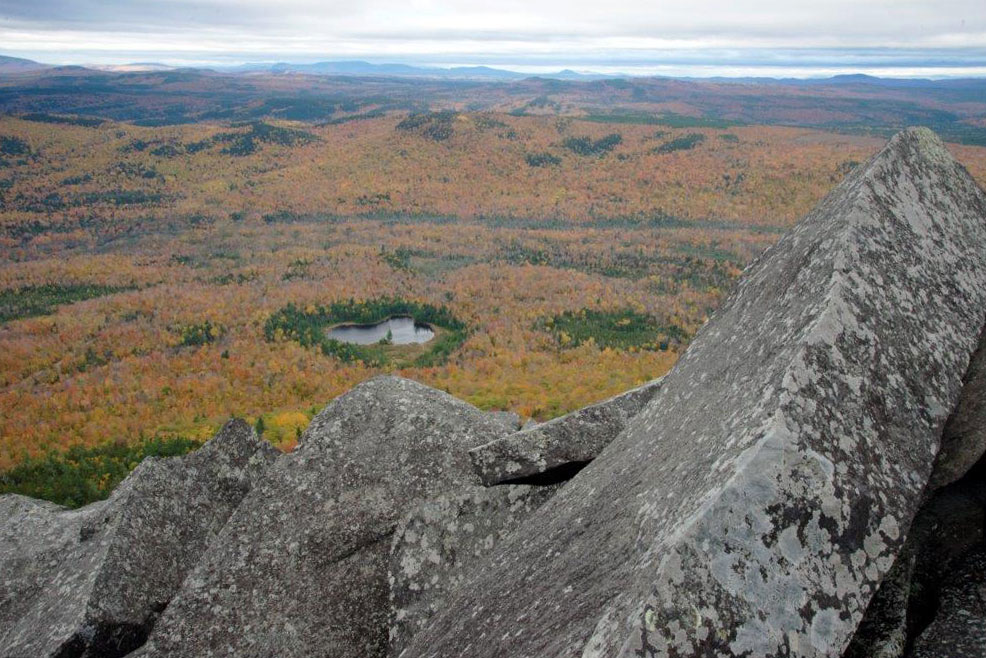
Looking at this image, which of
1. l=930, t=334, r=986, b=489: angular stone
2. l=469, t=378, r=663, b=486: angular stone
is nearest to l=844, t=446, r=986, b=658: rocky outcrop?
l=930, t=334, r=986, b=489: angular stone

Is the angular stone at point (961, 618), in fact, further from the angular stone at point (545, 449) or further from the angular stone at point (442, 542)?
the angular stone at point (442, 542)

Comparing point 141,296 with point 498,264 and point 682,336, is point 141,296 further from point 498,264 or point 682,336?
point 682,336

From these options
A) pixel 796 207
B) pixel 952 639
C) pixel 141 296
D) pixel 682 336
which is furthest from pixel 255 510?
pixel 796 207

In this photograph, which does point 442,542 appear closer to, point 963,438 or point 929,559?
point 929,559

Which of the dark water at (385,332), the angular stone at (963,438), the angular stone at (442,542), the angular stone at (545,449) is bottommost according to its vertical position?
the dark water at (385,332)

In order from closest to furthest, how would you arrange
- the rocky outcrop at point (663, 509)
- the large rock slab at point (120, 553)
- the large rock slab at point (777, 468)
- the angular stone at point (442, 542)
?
the large rock slab at point (777, 468), the rocky outcrop at point (663, 509), the angular stone at point (442, 542), the large rock slab at point (120, 553)

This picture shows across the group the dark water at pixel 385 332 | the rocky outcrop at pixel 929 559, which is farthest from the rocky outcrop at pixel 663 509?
the dark water at pixel 385 332

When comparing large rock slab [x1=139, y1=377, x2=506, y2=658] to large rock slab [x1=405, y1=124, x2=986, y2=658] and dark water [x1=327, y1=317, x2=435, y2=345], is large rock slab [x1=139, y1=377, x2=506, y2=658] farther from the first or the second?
dark water [x1=327, y1=317, x2=435, y2=345]
